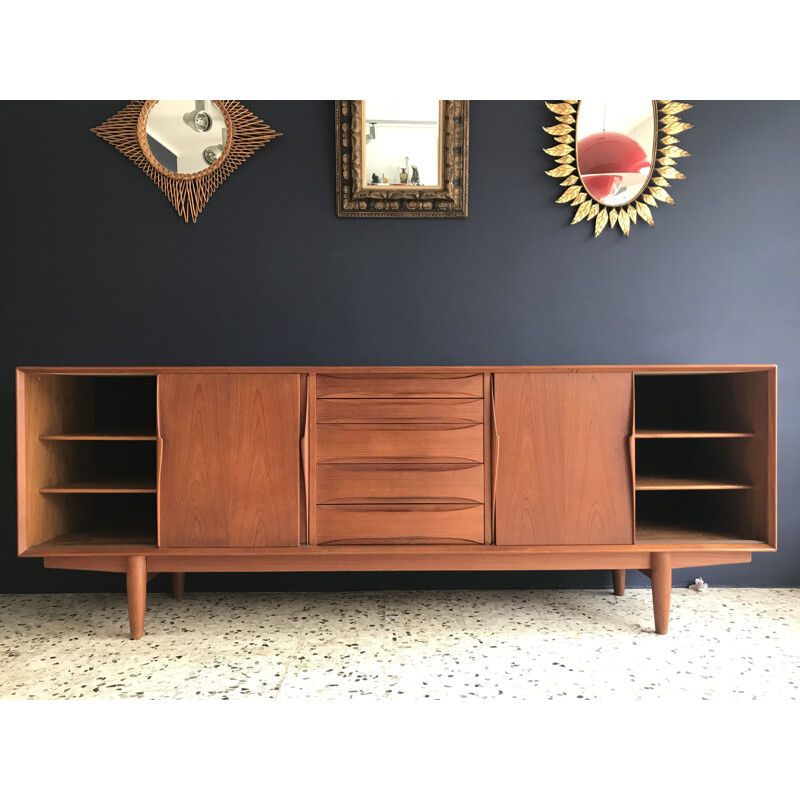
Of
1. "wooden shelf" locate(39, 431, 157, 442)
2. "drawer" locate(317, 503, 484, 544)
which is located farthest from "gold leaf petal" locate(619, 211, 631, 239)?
"wooden shelf" locate(39, 431, 157, 442)

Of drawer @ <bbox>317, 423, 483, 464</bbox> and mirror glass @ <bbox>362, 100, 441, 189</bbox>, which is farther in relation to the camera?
mirror glass @ <bbox>362, 100, 441, 189</bbox>

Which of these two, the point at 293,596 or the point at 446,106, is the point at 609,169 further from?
the point at 293,596

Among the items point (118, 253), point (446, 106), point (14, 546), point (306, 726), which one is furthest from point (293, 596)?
point (306, 726)

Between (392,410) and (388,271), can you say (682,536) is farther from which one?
(388,271)

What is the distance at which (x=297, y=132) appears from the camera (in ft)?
9.35

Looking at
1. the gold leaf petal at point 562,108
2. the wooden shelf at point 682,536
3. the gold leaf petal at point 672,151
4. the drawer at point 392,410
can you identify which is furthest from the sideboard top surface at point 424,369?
the gold leaf petal at point 562,108

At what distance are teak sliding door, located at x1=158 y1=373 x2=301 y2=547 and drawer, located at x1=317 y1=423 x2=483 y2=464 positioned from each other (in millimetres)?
122

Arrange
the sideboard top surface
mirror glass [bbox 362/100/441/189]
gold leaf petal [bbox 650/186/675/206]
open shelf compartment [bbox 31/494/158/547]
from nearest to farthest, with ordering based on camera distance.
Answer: the sideboard top surface
open shelf compartment [bbox 31/494/158/547]
mirror glass [bbox 362/100/441/189]
gold leaf petal [bbox 650/186/675/206]

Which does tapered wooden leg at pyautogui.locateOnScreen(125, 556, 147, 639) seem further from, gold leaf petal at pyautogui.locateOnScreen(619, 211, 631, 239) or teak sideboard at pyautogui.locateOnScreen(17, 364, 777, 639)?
gold leaf petal at pyautogui.locateOnScreen(619, 211, 631, 239)

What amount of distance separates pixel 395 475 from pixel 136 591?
41.9 inches

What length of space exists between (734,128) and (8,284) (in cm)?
339

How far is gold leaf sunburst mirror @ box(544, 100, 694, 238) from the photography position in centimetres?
285

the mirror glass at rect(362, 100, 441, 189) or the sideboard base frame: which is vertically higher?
the mirror glass at rect(362, 100, 441, 189)

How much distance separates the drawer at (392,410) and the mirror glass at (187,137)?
4.31ft
